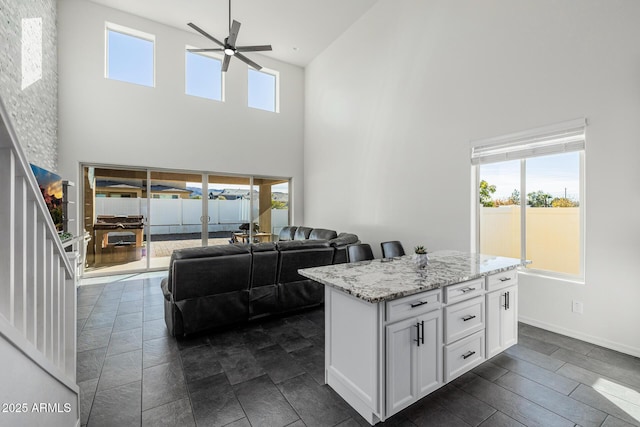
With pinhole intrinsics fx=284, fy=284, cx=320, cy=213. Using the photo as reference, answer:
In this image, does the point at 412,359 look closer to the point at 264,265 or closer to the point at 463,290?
the point at 463,290

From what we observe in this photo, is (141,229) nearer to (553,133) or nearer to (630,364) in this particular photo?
(553,133)

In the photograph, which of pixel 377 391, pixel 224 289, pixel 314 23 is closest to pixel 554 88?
pixel 377 391

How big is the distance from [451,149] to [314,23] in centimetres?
407

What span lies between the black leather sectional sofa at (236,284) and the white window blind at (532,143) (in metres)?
2.43

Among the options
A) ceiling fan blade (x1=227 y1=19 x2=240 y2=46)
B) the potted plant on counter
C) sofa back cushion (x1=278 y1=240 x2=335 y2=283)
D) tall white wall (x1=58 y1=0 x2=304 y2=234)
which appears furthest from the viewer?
tall white wall (x1=58 y1=0 x2=304 y2=234)

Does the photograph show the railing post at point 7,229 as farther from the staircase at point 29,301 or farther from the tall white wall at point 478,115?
the tall white wall at point 478,115

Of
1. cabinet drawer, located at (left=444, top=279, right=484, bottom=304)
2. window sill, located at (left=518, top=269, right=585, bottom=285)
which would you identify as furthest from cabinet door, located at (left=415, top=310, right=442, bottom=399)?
window sill, located at (left=518, top=269, right=585, bottom=285)

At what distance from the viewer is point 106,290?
15.3 ft

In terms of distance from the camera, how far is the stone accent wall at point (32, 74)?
352 cm

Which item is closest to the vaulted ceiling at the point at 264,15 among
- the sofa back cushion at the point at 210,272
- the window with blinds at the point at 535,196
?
the window with blinds at the point at 535,196

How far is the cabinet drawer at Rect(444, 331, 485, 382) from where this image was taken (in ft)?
6.75

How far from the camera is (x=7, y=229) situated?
108 centimetres

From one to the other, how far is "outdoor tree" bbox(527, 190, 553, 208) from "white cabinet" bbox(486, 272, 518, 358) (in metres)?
1.33

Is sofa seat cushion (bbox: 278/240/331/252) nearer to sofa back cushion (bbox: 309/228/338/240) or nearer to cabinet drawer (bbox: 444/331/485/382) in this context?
sofa back cushion (bbox: 309/228/338/240)
